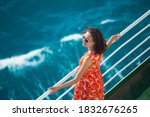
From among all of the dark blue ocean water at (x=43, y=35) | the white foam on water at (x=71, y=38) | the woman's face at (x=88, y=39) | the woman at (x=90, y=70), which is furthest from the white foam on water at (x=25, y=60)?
the woman's face at (x=88, y=39)

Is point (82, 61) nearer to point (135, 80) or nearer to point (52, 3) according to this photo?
point (52, 3)

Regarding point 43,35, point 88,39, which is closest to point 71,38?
point 43,35

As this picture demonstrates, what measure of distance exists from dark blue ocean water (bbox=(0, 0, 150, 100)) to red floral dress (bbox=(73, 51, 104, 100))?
0.57 metres

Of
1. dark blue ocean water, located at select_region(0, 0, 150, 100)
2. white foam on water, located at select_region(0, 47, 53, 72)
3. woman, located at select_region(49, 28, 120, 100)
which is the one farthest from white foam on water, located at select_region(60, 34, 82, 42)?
woman, located at select_region(49, 28, 120, 100)

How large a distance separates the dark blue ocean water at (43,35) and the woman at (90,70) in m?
0.51

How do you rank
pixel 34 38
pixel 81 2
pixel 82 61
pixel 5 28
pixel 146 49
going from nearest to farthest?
pixel 82 61 → pixel 5 28 → pixel 34 38 → pixel 81 2 → pixel 146 49

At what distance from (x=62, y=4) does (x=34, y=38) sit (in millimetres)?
414

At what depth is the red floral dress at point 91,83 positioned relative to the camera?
2.21 metres

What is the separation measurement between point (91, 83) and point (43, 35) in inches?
26.7

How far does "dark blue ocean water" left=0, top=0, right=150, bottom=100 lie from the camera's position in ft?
8.04

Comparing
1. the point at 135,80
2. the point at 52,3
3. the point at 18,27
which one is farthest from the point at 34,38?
the point at 135,80

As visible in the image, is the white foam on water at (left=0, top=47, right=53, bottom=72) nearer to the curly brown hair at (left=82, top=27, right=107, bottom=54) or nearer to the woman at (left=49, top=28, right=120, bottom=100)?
the woman at (left=49, top=28, right=120, bottom=100)

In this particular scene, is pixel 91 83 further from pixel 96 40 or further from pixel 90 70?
pixel 96 40

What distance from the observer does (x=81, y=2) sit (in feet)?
9.16
